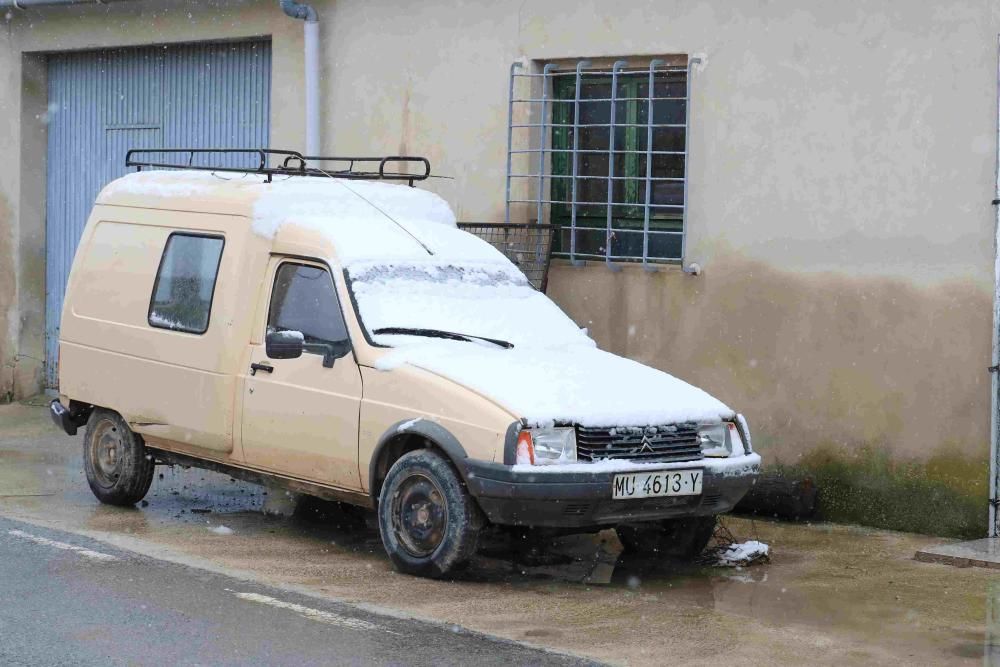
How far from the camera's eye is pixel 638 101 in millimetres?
11766

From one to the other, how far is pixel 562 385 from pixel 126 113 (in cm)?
856

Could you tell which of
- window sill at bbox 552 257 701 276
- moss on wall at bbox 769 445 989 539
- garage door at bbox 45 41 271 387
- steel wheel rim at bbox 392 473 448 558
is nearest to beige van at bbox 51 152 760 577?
steel wheel rim at bbox 392 473 448 558

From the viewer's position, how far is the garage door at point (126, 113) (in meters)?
14.4

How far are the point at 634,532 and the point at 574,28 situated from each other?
427 centimetres

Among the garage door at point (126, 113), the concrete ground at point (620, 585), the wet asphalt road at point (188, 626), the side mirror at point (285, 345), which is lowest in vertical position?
the concrete ground at point (620, 585)

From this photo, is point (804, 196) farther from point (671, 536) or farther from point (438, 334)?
point (438, 334)

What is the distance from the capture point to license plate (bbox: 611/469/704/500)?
7877 mm

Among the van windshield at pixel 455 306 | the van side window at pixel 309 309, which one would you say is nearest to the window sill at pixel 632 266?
the van windshield at pixel 455 306

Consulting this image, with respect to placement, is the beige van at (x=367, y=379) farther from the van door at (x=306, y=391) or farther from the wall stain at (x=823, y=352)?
the wall stain at (x=823, y=352)

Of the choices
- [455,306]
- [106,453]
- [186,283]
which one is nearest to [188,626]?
[455,306]

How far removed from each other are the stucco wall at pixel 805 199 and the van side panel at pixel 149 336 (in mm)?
3089

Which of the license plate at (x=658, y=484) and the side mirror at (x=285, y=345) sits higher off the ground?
the side mirror at (x=285, y=345)

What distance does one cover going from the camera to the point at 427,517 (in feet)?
26.8

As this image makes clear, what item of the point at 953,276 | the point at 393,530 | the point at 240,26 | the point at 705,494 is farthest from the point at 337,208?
the point at 240,26
